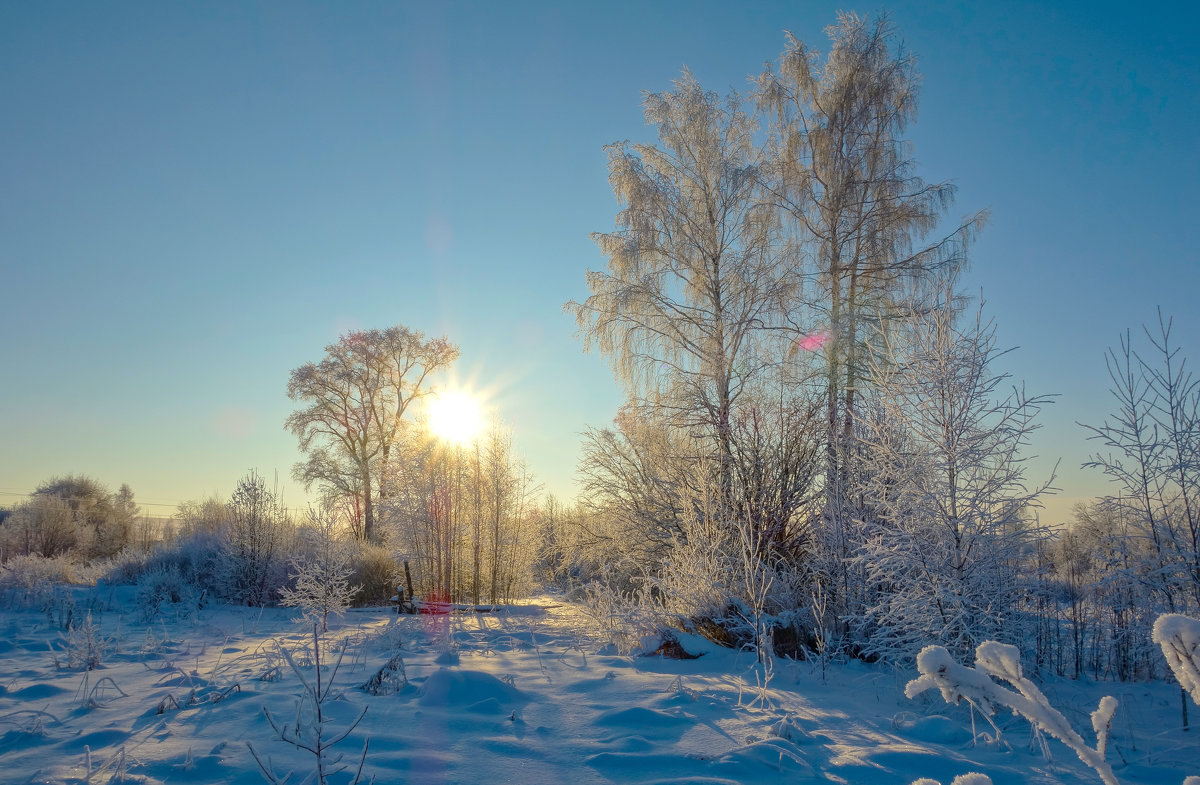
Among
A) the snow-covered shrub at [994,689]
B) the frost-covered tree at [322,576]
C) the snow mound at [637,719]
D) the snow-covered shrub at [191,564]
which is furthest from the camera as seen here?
the snow-covered shrub at [191,564]

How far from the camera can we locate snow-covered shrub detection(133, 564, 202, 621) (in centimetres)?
888

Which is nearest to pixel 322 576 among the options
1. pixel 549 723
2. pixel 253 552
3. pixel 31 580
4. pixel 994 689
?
pixel 253 552

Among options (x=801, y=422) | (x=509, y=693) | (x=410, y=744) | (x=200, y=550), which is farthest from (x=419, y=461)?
(x=410, y=744)

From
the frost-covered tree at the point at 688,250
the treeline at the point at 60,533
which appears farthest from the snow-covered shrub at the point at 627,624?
the treeline at the point at 60,533

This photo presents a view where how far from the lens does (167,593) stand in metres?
9.38

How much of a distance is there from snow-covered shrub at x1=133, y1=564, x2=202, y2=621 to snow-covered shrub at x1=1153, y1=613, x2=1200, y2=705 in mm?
10469

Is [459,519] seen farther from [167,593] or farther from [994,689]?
[994,689]

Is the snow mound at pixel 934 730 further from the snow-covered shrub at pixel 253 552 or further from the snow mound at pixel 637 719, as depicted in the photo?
the snow-covered shrub at pixel 253 552

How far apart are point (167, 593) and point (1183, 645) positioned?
1163 centimetres

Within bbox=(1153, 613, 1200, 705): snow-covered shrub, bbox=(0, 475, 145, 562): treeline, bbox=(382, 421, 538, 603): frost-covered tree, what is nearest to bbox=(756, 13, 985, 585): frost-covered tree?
bbox=(382, 421, 538, 603): frost-covered tree

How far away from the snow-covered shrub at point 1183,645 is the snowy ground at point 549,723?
84.9 inches

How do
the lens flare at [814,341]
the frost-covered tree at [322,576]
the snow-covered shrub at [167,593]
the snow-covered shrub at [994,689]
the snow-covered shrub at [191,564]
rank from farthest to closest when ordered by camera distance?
the lens flare at [814,341]
the snow-covered shrub at [191,564]
the snow-covered shrub at [167,593]
the frost-covered tree at [322,576]
the snow-covered shrub at [994,689]

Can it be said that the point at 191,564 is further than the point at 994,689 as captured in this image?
Yes

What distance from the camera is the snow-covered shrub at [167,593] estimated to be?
29.1 feet
